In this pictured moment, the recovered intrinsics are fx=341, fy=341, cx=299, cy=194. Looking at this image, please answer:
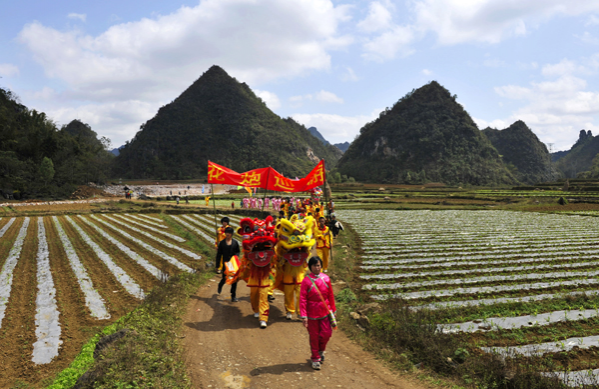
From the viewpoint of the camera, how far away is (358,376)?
6188 mm

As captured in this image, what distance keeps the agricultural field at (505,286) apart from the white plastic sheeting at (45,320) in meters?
8.58

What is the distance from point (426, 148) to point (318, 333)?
117289 mm

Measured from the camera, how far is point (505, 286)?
1150 cm

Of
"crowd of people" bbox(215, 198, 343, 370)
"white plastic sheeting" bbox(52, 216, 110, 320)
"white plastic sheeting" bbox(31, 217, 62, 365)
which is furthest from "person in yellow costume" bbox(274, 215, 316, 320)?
"white plastic sheeting" bbox(31, 217, 62, 365)

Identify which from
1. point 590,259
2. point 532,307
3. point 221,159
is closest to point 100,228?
point 532,307

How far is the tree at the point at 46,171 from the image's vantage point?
48875 millimetres

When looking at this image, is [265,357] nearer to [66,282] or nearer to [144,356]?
[144,356]

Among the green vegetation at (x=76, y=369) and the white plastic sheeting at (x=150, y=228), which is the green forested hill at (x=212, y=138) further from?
the green vegetation at (x=76, y=369)

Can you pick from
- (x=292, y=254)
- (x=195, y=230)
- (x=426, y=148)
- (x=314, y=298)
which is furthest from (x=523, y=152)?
(x=314, y=298)

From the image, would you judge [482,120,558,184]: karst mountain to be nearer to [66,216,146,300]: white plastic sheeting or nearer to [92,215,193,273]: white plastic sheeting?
[92,215,193,273]: white plastic sheeting

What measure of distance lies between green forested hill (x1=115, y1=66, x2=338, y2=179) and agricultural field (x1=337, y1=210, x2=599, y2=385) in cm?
9539

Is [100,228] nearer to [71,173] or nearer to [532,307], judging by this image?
[532,307]

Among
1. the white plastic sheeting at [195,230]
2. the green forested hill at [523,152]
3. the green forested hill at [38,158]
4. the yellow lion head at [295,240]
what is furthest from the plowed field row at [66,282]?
the green forested hill at [523,152]

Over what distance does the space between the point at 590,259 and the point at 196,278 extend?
669 inches
